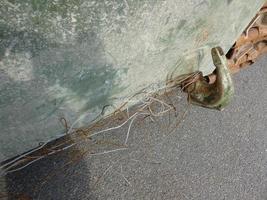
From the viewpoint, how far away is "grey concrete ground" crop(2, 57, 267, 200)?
1621mm

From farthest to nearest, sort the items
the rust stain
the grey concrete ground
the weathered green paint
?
the rust stain, the grey concrete ground, the weathered green paint

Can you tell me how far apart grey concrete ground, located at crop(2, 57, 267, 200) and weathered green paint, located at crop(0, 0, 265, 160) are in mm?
200

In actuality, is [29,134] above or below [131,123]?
above

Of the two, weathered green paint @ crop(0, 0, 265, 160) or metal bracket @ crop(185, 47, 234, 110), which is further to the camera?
metal bracket @ crop(185, 47, 234, 110)

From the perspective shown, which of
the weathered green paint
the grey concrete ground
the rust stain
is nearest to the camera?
the weathered green paint

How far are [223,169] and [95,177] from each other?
720mm

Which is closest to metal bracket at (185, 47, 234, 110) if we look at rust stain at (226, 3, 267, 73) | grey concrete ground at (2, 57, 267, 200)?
grey concrete ground at (2, 57, 267, 200)

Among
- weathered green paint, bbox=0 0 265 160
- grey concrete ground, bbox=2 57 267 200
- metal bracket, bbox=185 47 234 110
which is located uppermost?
weathered green paint, bbox=0 0 265 160

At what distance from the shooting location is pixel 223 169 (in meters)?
1.87

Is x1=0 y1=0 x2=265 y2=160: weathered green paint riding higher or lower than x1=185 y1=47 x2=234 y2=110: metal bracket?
higher

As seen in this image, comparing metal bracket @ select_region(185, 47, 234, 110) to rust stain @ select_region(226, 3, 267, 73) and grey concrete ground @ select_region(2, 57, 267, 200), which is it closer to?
grey concrete ground @ select_region(2, 57, 267, 200)

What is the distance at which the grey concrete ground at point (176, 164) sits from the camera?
5.32 feet

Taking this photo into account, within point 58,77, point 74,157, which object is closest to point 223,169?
point 74,157

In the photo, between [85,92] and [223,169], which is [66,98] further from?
[223,169]
